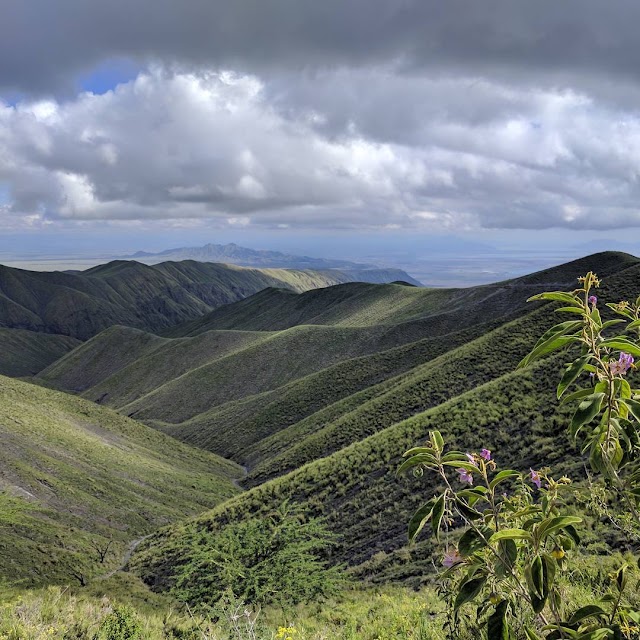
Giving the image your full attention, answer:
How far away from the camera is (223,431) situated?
7806 cm

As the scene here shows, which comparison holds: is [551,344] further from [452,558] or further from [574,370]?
[452,558]

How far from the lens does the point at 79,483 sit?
141 feet

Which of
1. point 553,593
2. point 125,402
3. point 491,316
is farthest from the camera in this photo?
point 125,402

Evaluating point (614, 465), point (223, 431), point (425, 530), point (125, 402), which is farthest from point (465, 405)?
point (125, 402)

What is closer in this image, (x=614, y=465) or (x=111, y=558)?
(x=614, y=465)

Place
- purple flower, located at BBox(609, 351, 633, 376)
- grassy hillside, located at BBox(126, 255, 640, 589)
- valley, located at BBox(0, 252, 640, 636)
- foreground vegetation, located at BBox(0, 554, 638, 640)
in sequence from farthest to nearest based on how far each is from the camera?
valley, located at BBox(0, 252, 640, 636) → grassy hillside, located at BBox(126, 255, 640, 589) → foreground vegetation, located at BBox(0, 554, 638, 640) → purple flower, located at BBox(609, 351, 633, 376)

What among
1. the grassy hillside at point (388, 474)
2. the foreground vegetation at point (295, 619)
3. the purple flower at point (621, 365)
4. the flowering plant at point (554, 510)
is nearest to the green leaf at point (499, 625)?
the flowering plant at point (554, 510)

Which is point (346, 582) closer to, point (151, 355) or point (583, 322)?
point (583, 322)

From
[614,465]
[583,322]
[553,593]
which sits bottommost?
[553,593]

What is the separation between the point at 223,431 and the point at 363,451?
146ft

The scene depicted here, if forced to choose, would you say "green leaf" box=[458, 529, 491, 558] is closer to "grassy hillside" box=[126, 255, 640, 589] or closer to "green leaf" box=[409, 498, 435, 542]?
"green leaf" box=[409, 498, 435, 542]

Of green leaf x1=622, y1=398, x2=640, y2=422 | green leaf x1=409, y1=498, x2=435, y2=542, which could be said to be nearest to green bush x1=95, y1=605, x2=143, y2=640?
green leaf x1=409, y1=498, x2=435, y2=542

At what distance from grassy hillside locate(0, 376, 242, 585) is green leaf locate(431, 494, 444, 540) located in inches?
1008

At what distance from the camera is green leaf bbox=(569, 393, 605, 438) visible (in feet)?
10.4
